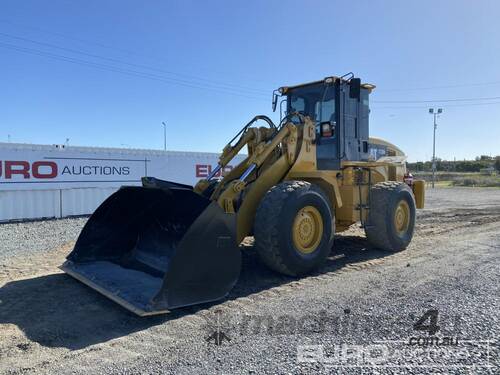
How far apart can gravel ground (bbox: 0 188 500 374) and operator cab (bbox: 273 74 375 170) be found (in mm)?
2006

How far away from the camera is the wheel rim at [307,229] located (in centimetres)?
609

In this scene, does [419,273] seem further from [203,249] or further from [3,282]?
[3,282]

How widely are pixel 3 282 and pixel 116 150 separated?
8.76 metres

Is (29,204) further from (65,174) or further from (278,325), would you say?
(278,325)

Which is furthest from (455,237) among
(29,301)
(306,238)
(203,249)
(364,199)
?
(29,301)

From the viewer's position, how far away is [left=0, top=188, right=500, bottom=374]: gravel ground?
357 cm

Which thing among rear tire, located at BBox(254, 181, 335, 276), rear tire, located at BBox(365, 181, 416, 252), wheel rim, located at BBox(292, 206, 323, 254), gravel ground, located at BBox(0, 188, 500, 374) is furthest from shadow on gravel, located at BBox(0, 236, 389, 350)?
rear tire, located at BBox(365, 181, 416, 252)

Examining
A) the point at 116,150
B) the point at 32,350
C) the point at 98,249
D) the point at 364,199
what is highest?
the point at 116,150

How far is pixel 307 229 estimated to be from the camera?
626 cm

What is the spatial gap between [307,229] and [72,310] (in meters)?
3.16

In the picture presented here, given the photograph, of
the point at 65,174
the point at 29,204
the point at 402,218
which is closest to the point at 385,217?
the point at 402,218

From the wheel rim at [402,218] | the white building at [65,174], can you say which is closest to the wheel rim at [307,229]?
the wheel rim at [402,218]

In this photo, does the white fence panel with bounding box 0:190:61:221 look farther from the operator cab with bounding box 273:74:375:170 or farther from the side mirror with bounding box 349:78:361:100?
the side mirror with bounding box 349:78:361:100

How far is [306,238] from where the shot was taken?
625 centimetres
